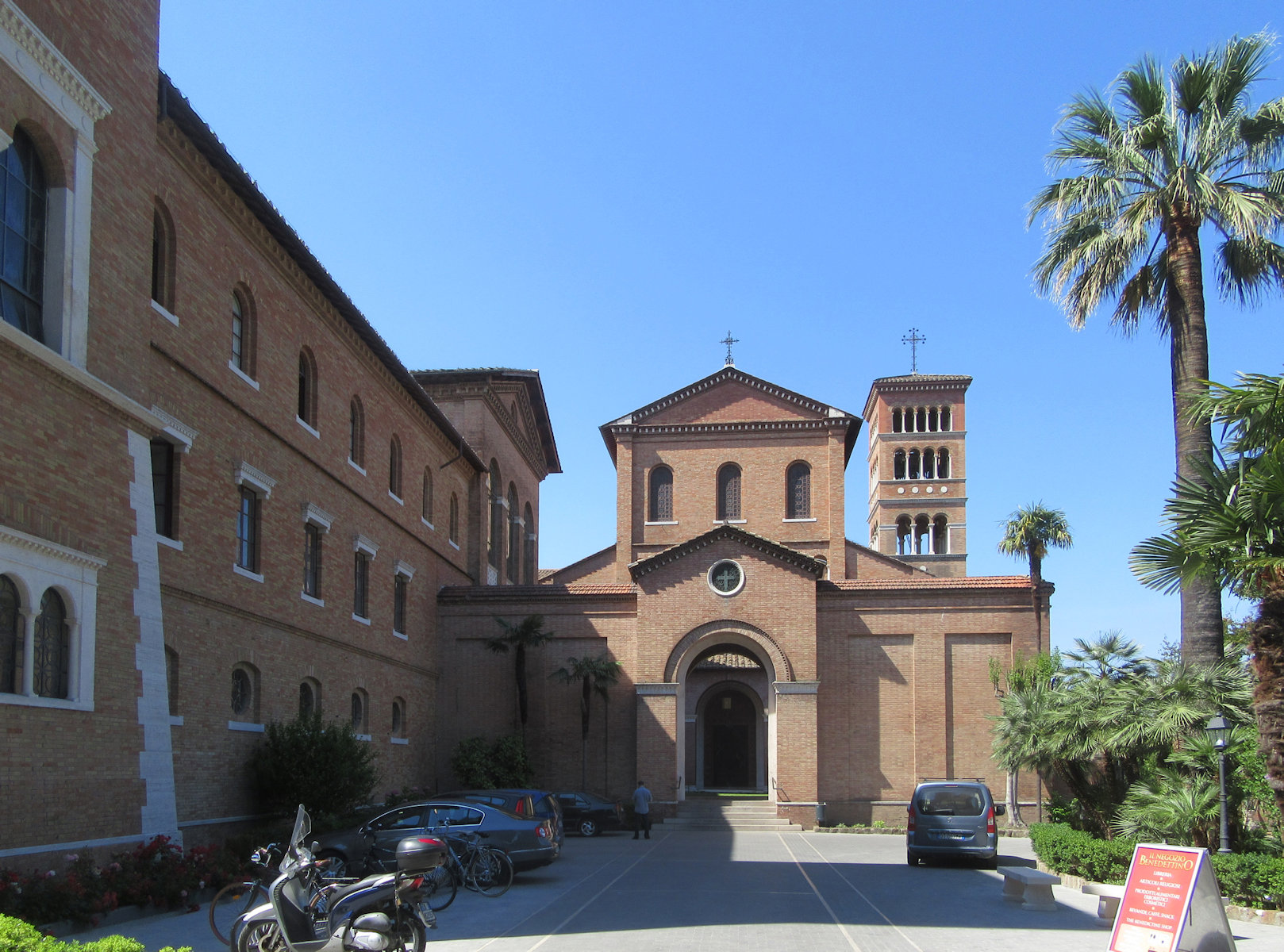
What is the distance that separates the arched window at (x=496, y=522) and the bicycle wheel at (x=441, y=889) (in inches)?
996

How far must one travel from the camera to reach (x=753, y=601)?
3347 centimetres

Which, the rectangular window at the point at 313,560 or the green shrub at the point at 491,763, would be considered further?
the green shrub at the point at 491,763

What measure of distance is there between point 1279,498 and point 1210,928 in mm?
5280

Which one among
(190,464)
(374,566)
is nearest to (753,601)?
(374,566)

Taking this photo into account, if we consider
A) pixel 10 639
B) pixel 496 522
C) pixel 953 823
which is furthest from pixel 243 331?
pixel 496 522

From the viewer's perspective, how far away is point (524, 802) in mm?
19516

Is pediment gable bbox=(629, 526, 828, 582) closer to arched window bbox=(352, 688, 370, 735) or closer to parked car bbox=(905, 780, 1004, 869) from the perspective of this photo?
arched window bbox=(352, 688, 370, 735)

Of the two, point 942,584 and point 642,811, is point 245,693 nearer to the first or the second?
point 642,811

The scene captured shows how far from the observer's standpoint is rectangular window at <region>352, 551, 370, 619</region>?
2725 centimetres

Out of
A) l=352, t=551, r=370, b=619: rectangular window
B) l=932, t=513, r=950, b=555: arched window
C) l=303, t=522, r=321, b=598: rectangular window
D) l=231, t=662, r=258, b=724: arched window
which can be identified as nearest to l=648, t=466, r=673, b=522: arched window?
l=352, t=551, r=370, b=619: rectangular window

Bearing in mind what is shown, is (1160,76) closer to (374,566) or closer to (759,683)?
(374,566)

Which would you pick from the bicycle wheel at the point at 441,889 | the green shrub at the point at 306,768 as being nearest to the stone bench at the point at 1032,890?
the bicycle wheel at the point at 441,889

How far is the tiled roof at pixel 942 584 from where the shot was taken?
109 ft

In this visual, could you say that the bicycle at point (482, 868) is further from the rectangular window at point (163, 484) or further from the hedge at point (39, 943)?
the hedge at point (39, 943)
